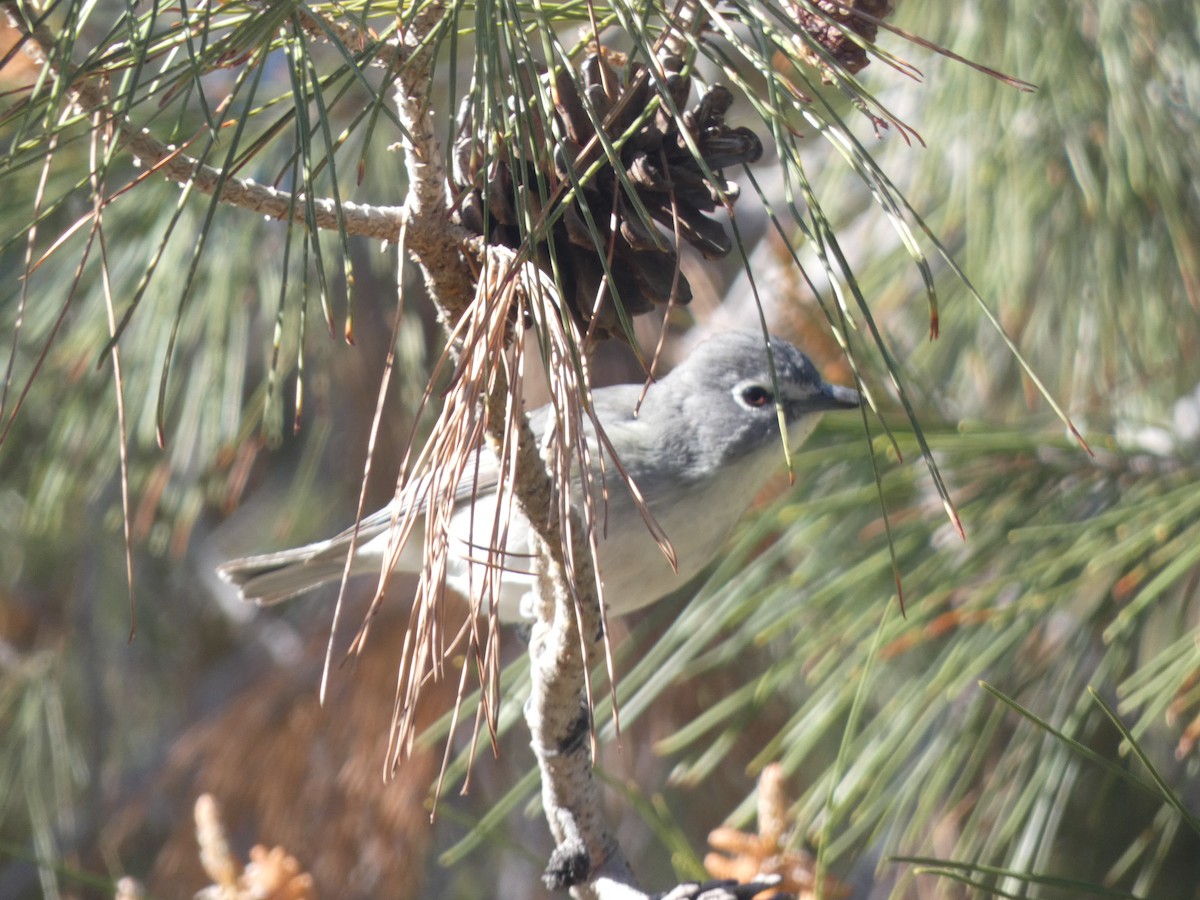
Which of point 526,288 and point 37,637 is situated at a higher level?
point 526,288

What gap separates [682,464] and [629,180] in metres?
1.25

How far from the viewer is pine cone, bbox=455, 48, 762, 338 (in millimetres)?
1181

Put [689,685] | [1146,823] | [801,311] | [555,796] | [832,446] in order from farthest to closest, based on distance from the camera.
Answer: [689,685]
[1146,823]
[801,311]
[832,446]
[555,796]

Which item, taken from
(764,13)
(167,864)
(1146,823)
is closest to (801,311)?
(764,13)

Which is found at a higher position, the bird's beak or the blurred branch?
the blurred branch

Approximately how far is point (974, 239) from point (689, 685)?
1.52 meters

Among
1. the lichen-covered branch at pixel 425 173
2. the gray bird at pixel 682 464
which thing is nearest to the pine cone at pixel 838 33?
the lichen-covered branch at pixel 425 173

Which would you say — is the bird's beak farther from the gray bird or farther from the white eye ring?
the white eye ring

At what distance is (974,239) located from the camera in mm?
2252

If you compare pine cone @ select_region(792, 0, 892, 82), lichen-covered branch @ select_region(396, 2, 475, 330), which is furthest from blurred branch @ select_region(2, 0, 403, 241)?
pine cone @ select_region(792, 0, 892, 82)

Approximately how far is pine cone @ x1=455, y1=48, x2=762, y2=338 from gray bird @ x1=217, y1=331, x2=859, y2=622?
0.84 m

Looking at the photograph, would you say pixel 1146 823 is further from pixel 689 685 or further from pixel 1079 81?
pixel 1079 81

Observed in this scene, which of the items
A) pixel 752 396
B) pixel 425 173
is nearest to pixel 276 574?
pixel 752 396

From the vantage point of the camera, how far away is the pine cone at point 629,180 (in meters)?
1.18
